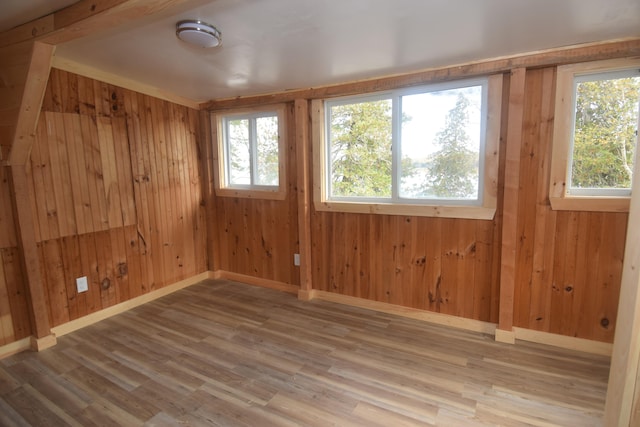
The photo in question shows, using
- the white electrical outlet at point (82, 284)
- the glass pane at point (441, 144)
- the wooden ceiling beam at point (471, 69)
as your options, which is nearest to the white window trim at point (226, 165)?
the wooden ceiling beam at point (471, 69)

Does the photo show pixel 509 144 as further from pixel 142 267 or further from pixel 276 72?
pixel 142 267

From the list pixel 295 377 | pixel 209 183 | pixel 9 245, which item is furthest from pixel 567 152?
pixel 9 245

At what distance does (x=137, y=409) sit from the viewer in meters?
1.83

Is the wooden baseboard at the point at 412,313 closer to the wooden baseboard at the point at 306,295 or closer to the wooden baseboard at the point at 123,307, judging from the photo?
the wooden baseboard at the point at 306,295

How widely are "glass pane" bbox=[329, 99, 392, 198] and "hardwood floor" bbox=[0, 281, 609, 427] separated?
3.98 feet

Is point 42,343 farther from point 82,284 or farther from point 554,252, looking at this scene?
point 554,252

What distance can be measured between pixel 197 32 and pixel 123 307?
8.54 feet

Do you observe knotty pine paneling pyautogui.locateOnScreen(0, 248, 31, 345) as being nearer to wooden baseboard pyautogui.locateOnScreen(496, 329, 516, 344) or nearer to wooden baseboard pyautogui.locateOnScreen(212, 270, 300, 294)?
wooden baseboard pyautogui.locateOnScreen(212, 270, 300, 294)

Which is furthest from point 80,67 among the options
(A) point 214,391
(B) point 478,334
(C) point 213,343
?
(B) point 478,334

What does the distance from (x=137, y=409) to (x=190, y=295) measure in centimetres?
173

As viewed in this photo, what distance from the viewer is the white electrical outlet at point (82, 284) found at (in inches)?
110

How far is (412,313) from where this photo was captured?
2898mm

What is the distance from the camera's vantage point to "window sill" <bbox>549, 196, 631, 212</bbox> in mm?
2111

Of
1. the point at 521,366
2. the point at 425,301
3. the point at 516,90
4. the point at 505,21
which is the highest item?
the point at 505,21
